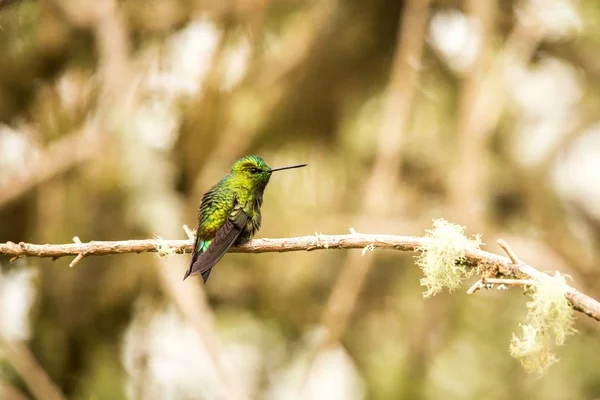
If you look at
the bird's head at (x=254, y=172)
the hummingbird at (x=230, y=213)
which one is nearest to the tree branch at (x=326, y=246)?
the hummingbird at (x=230, y=213)

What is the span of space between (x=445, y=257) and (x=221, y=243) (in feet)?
2.49

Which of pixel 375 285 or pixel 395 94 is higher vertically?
pixel 395 94

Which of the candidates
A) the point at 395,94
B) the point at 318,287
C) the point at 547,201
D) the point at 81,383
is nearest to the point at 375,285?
the point at 318,287

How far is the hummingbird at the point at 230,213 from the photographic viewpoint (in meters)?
2.29

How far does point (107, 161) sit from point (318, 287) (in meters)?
2.44

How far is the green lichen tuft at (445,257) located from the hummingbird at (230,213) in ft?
1.71

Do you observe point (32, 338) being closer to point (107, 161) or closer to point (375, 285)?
point (107, 161)

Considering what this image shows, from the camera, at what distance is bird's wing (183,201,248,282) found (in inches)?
84.7

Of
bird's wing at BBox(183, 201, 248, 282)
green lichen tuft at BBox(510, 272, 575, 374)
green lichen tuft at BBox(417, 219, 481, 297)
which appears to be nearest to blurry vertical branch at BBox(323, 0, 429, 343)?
A: bird's wing at BBox(183, 201, 248, 282)

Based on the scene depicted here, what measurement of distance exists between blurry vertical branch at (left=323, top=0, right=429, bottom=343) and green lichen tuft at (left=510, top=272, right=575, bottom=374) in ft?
6.33

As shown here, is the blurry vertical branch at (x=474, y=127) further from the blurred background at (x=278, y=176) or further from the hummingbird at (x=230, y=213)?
the hummingbird at (x=230, y=213)

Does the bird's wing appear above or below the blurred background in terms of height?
above

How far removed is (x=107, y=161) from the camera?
4680mm

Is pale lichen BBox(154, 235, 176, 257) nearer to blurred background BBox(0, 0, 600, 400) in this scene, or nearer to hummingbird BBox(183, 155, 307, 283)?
hummingbird BBox(183, 155, 307, 283)
